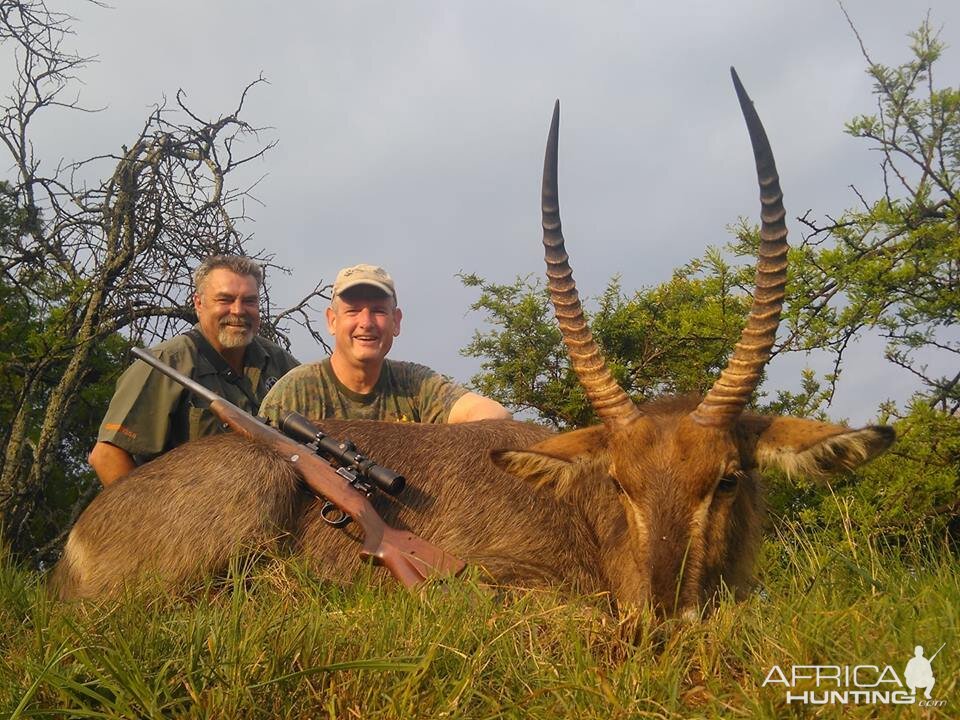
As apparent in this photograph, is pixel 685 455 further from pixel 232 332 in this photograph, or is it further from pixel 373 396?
pixel 232 332

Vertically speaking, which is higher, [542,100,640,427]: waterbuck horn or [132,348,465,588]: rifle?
[542,100,640,427]: waterbuck horn

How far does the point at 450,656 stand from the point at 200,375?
176 inches

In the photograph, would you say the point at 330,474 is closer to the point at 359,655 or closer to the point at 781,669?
the point at 359,655

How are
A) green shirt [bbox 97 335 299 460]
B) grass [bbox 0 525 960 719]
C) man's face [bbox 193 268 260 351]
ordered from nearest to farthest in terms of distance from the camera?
grass [bbox 0 525 960 719] → green shirt [bbox 97 335 299 460] → man's face [bbox 193 268 260 351]

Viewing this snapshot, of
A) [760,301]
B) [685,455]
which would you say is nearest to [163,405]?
[685,455]

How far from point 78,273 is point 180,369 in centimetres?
226

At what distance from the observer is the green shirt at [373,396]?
6653mm

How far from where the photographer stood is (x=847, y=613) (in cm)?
312

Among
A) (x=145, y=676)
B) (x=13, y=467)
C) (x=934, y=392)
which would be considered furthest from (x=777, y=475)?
(x=13, y=467)

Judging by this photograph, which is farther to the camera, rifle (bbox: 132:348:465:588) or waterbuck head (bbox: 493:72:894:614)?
rifle (bbox: 132:348:465:588)

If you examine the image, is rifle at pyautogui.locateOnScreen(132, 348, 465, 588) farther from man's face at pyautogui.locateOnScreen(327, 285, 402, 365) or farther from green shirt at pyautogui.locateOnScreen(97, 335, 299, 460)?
man's face at pyautogui.locateOnScreen(327, 285, 402, 365)

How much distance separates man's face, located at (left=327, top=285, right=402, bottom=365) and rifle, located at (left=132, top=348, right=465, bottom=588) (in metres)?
1.32

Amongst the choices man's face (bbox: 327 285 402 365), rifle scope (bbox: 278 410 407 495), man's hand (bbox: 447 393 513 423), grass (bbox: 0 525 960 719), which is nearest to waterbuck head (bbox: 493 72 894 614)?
grass (bbox: 0 525 960 719)

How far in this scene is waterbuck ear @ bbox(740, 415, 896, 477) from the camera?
13.5 ft
